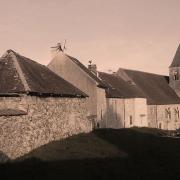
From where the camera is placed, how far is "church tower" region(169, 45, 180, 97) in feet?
221

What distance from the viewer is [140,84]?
189 feet

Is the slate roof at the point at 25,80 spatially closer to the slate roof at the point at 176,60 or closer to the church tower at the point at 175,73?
the church tower at the point at 175,73

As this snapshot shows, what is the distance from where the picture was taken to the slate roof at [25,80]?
24.3 meters

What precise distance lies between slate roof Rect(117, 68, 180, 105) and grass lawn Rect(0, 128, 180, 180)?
87.9 feet

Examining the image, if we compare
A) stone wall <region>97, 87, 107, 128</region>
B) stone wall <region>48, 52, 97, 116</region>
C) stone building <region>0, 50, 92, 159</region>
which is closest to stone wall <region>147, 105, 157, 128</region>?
stone wall <region>97, 87, 107, 128</region>

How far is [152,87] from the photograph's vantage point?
198 feet

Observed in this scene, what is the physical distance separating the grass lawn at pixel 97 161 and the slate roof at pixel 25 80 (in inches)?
149

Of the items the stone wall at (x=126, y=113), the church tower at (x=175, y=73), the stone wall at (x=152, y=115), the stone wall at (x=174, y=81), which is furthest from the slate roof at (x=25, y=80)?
the church tower at (x=175, y=73)

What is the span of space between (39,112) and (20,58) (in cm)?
573

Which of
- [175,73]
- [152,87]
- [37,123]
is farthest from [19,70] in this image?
[175,73]

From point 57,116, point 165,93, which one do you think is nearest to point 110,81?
point 165,93

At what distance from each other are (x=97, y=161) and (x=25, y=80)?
24.3 ft

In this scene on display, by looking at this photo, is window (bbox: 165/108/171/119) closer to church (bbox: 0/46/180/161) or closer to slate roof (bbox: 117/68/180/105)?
church (bbox: 0/46/180/161)

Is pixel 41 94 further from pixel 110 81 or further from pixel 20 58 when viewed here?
pixel 110 81
